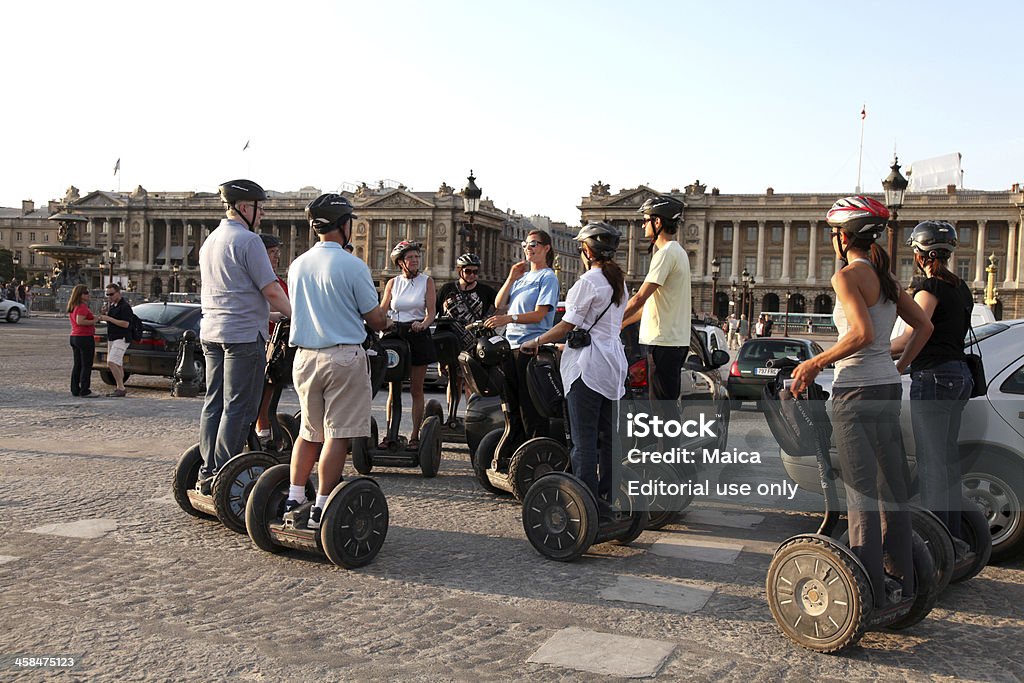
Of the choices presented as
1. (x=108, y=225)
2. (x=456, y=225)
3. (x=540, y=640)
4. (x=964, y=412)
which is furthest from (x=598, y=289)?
(x=108, y=225)

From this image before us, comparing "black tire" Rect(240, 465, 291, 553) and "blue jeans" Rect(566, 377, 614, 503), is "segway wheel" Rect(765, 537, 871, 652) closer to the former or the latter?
"blue jeans" Rect(566, 377, 614, 503)

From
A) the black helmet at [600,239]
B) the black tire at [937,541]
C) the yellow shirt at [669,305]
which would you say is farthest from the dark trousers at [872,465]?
the yellow shirt at [669,305]

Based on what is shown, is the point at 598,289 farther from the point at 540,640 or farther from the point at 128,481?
the point at 128,481

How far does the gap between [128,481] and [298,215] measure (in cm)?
12132

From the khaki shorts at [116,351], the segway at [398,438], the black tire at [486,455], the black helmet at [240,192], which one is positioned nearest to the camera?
the black helmet at [240,192]

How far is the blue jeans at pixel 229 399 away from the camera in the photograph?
5.72m

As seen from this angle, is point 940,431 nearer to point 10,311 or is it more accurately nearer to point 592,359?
point 592,359

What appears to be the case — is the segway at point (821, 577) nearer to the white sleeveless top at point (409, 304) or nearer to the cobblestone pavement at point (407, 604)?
the cobblestone pavement at point (407, 604)

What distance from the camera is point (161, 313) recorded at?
1584 centimetres

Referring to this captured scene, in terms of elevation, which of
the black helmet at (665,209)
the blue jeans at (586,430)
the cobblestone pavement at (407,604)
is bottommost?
the cobblestone pavement at (407,604)

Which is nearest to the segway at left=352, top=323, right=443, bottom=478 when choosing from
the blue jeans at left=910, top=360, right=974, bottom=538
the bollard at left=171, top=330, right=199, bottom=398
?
the blue jeans at left=910, top=360, right=974, bottom=538

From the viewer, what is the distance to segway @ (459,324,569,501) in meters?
6.18

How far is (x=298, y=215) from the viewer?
125m

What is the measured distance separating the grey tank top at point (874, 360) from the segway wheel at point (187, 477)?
3.81 meters
